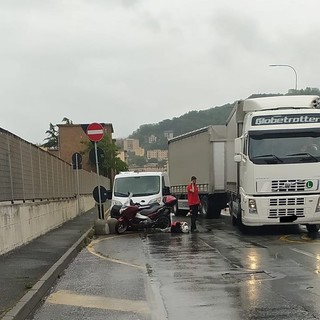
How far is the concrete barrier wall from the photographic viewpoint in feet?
39.6

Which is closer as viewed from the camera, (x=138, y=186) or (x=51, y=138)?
(x=138, y=186)

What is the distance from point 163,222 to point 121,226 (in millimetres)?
1438

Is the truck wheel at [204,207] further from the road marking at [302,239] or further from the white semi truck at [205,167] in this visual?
the road marking at [302,239]

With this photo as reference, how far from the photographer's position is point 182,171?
2906 cm

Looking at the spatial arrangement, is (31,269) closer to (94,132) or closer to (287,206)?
(287,206)

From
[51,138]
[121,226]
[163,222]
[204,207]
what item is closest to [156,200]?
[163,222]

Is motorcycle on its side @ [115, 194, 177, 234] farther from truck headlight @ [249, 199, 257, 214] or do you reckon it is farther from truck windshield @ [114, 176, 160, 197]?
truck headlight @ [249, 199, 257, 214]

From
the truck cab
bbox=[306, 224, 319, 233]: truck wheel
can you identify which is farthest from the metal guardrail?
bbox=[306, 224, 319, 233]: truck wheel

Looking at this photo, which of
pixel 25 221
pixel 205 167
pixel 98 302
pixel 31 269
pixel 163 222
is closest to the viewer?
pixel 98 302

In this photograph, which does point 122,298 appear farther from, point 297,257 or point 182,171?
point 182,171

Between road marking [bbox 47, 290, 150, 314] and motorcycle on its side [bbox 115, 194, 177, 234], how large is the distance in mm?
9454

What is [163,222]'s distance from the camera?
1861cm

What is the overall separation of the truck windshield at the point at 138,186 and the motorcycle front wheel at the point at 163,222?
153 cm

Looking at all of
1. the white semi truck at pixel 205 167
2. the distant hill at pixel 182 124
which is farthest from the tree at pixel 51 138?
the white semi truck at pixel 205 167
